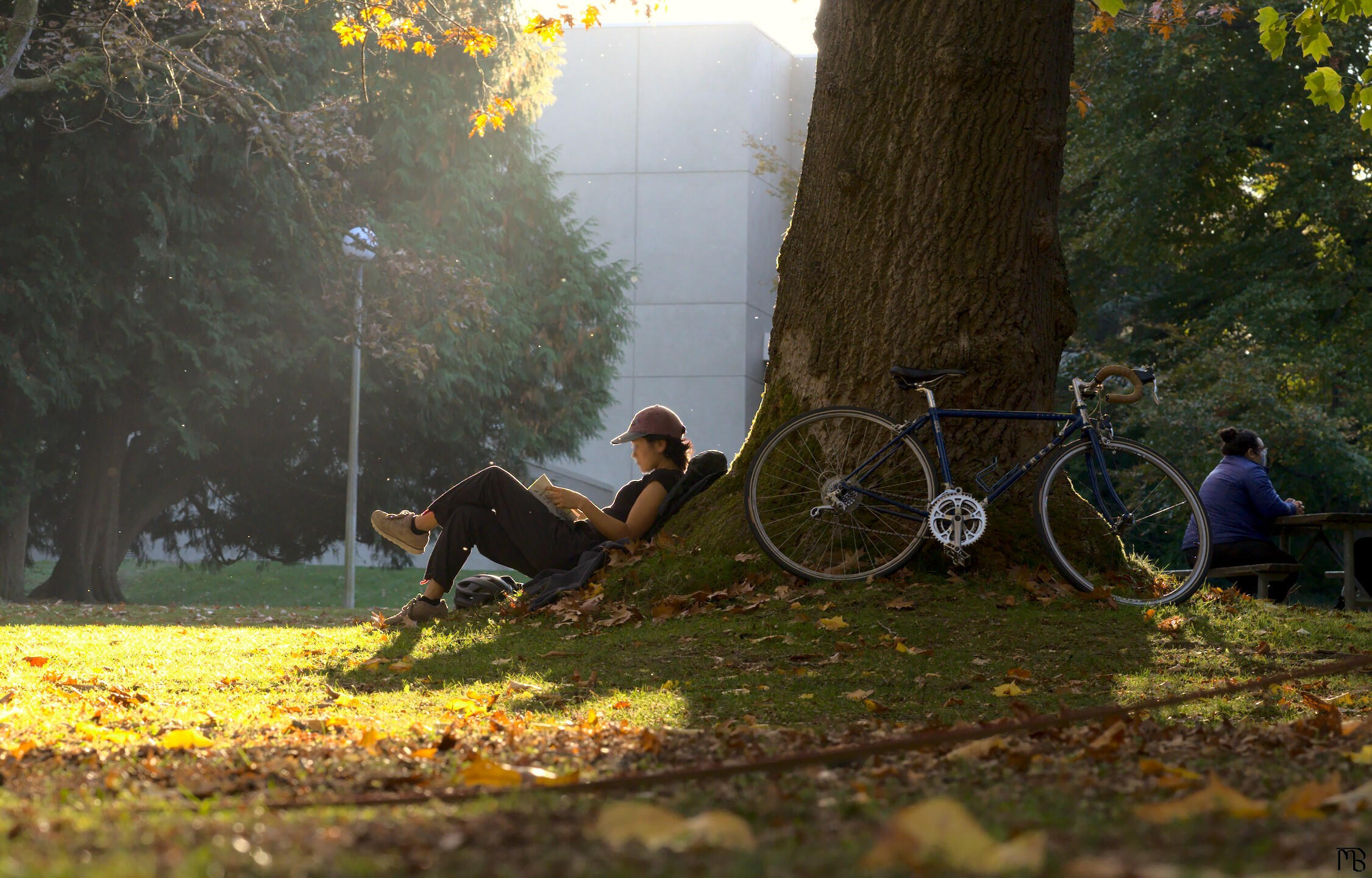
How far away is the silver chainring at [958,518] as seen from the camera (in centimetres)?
595

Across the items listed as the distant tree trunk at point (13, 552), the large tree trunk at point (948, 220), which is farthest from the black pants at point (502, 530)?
the distant tree trunk at point (13, 552)

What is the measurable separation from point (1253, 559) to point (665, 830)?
27.3 ft

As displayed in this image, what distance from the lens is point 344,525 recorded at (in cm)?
2228

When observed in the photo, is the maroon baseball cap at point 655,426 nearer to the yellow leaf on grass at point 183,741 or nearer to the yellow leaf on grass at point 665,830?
the yellow leaf on grass at point 183,741

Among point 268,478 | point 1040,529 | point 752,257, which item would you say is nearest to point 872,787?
point 1040,529

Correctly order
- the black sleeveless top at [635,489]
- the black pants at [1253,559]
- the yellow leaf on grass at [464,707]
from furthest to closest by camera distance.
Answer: the black pants at [1253,559], the black sleeveless top at [635,489], the yellow leaf on grass at [464,707]

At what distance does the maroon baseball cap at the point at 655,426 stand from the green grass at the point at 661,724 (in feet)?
3.21

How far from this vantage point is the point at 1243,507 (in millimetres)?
9344

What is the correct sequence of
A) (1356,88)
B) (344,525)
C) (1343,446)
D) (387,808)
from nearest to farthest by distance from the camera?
(387,808) < (1356,88) < (1343,446) < (344,525)

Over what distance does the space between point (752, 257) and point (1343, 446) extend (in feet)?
62.7

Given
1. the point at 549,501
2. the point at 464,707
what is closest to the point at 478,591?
the point at 549,501

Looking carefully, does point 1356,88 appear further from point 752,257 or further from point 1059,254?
point 752,257

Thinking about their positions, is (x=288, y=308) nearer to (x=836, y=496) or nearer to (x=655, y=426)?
(x=655, y=426)

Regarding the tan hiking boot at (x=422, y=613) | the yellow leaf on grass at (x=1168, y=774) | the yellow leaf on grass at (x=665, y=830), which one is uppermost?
the yellow leaf on grass at (x=665, y=830)
